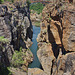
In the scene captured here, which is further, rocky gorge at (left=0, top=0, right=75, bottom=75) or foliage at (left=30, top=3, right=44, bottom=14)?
foliage at (left=30, top=3, right=44, bottom=14)

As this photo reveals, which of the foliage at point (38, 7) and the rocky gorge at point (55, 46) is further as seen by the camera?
the foliage at point (38, 7)

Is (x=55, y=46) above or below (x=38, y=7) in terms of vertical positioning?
above

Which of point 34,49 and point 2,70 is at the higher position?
point 2,70

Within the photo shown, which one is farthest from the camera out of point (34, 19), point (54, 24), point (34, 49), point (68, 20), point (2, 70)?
point (34, 19)

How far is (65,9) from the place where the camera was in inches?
546

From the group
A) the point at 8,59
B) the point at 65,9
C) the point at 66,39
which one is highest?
the point at 65,9

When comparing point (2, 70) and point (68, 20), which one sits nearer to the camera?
point (68, 20)

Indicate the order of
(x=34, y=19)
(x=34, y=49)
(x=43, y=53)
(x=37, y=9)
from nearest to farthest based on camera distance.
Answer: (x=43, y=53) → (x=34, y=49) → (x=34, y=19) → (x=37, y=9)

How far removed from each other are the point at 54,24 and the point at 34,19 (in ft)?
211

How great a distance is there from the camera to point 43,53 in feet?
71.9

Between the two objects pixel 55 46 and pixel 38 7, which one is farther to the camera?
pixel 38 7

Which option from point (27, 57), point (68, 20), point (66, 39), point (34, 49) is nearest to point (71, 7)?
point (68, 20)

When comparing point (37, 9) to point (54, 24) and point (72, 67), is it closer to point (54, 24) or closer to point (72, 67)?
point (54, 24)

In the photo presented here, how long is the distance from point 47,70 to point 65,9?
11.3 metres
